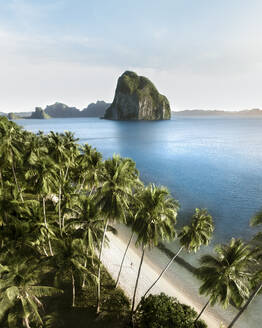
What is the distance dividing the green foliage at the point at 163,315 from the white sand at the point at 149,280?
3633mm

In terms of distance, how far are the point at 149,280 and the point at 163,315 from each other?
9.92 meters

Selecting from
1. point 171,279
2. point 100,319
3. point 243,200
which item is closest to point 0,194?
point 100,319

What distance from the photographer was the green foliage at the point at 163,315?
22094 millimetres

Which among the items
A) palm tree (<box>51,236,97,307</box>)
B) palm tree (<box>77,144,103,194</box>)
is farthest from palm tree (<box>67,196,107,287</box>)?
palm tree (<box>77,144,103,194</box>)

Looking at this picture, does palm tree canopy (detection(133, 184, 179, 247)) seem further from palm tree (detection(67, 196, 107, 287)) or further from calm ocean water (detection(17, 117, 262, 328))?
calm ocean water (detection(17, 117, 262, 328))

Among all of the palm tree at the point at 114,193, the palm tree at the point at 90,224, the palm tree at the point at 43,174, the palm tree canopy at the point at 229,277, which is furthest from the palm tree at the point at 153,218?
the palm tree at the point at 43,174

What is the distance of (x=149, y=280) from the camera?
107ft

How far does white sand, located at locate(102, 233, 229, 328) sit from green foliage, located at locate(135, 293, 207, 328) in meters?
3.63

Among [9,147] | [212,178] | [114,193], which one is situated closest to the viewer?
[114,193]

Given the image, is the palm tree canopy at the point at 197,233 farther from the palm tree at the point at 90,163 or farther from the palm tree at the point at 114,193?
the palm tree at the point at 90,163

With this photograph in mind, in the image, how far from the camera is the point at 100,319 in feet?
77.6

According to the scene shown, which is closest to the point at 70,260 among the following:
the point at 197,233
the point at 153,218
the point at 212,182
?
the point at 153,218

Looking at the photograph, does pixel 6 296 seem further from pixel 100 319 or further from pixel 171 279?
pixel 171 279

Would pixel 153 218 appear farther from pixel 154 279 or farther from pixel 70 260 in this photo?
pixel 154 279
